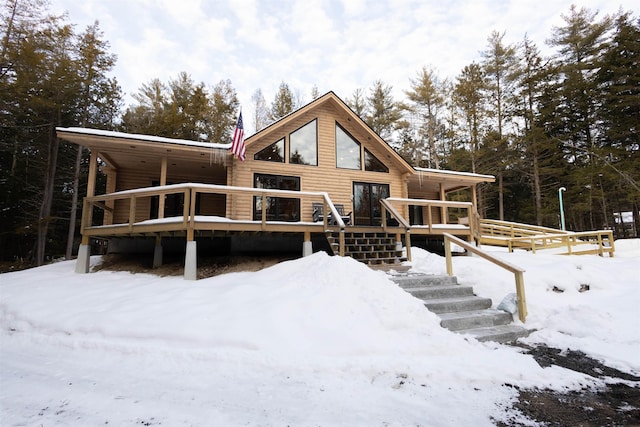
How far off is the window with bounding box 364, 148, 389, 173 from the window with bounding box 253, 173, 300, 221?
3039mm

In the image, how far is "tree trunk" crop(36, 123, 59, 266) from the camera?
1417 cm

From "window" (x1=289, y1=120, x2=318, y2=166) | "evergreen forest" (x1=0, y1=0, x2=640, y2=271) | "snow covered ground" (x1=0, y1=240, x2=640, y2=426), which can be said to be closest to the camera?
"snow covered ground" (x1=0, y1=240, x2=640, y2=426)

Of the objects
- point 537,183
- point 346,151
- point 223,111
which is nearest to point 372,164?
point 346,151

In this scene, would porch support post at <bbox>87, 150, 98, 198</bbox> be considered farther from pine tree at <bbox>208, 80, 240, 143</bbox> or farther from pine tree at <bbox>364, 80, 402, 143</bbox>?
pine tree at <bbox>364, 80, 402, 143</bbox>

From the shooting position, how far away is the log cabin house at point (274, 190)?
24.2 ft

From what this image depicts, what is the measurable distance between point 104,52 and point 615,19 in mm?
31469

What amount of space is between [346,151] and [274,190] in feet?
16.1

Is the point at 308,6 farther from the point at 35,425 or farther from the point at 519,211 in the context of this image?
the point at 519,211

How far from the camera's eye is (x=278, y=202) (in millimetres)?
10062

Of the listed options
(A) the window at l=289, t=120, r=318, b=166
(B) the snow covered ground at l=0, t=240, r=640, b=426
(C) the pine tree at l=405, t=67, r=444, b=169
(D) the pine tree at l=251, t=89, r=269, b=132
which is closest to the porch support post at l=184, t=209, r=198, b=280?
(B) the snow covered ground at l=0, t=240, r=640, b=426

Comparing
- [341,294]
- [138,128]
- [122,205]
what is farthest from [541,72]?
[138,128]

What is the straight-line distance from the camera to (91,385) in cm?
269

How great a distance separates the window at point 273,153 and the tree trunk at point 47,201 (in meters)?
11.5

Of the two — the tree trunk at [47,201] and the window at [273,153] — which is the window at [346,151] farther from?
the tree trunk at [47,201]
